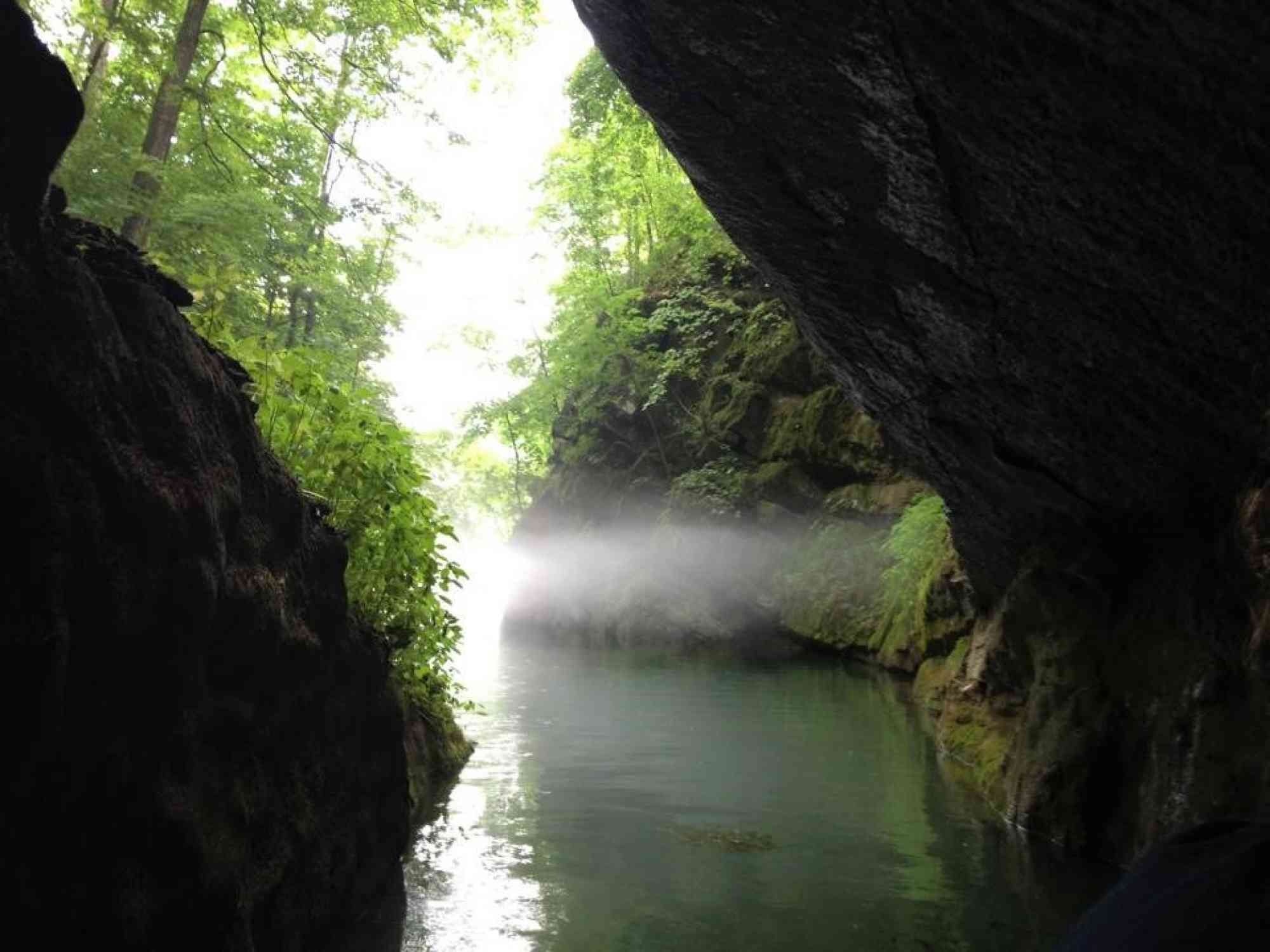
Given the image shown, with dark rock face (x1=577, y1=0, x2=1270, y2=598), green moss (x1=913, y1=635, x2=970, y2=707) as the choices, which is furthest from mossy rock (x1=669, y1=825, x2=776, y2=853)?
green moss (x1=913, y1=635, x2=970, y2=707)

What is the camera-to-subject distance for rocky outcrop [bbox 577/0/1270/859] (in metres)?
3.28

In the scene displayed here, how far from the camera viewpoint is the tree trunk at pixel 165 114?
9180mm

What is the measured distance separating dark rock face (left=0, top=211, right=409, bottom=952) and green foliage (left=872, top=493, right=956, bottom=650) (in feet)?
38.2

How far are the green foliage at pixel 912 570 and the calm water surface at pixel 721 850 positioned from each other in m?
3.51

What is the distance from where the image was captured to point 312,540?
4.45 m

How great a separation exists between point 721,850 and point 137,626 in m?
4.68

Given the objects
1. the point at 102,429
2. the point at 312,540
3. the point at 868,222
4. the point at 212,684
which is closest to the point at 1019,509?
the point at 868,222

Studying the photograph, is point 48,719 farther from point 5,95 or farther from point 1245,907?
point 1245,907

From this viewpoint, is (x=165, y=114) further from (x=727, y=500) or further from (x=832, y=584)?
(x=727, y=500)

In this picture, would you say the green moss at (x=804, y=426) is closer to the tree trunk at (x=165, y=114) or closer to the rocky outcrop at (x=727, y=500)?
the rocky outcrop at (x=727, y=500)

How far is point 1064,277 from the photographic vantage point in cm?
423

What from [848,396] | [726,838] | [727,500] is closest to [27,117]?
[726,838]

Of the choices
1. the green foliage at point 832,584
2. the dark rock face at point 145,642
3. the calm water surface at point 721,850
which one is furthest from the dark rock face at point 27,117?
the green foliage at point 832,584

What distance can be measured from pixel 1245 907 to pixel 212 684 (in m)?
3.18
